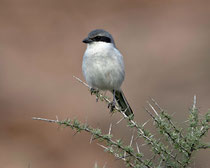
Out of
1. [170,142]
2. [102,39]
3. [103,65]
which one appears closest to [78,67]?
[102,39]

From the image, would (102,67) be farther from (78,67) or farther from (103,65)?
(78,67)

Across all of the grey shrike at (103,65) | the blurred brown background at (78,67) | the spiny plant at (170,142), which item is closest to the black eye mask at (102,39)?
the grey shrike at (103,65)

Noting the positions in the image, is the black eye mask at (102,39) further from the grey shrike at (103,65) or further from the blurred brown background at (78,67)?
the blurred brown background at (78,67)

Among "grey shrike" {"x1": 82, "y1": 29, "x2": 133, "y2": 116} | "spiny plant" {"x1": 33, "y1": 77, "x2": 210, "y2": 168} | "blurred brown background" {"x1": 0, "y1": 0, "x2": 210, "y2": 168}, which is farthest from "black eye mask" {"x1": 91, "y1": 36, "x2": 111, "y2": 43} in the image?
"blurred brown background" {"x1": 0, "y1": 0, "x2": 210, "y2": 168}

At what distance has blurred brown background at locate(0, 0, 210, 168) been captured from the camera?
11.3 meters

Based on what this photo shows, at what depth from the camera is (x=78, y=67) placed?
13.2m

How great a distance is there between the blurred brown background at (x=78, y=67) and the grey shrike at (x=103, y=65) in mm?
3788

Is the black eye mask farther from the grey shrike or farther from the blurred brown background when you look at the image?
the blurred brown background

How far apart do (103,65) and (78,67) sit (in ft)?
25.7

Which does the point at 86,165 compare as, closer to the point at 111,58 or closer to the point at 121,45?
the point at 121,45

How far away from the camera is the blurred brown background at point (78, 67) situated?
37.1 feet

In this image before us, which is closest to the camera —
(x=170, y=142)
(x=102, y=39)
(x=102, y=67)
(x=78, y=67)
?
(x=170, y=142)

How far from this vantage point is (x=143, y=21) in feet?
48.6

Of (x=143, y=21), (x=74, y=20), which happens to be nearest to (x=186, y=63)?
(x=143, y=21)
